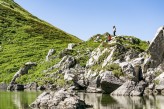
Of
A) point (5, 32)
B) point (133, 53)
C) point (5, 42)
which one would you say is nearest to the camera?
point (133, 53)

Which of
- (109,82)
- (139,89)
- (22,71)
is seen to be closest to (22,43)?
(22,71)

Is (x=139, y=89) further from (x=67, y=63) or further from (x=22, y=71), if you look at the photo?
(x=22, y=71)

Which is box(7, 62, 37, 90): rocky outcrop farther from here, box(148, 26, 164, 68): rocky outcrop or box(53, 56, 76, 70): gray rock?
box(148, 26, 164, 68): rocky outcrop

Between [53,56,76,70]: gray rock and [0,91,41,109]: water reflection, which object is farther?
[53,56,76,70]: gray rock

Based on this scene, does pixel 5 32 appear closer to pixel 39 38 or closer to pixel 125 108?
pixel 39 38

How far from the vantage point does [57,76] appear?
101 metres

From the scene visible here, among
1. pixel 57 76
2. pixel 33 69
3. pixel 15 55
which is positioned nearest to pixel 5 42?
pixel 15 55

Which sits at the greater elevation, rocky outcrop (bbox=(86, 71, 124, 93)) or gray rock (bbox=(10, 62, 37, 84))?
gray rock (bbox=(10, 62, 37, 84))

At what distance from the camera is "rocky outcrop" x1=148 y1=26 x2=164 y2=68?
8588 cm

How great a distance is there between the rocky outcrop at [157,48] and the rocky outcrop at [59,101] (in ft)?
114

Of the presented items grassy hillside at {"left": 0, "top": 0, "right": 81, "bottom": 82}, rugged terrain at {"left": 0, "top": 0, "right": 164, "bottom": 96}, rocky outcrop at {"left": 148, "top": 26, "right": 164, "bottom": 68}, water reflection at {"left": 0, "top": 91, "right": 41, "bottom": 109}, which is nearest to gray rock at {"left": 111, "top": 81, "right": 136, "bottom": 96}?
rugged terrain at {"left": 0, "top": 0, "right": 164, "bottom": 96}

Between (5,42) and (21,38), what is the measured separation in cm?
822

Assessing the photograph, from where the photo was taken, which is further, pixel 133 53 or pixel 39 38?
pixel 39 38

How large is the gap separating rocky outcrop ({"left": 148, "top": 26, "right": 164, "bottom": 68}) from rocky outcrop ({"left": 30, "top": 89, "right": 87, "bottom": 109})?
1364 inches
